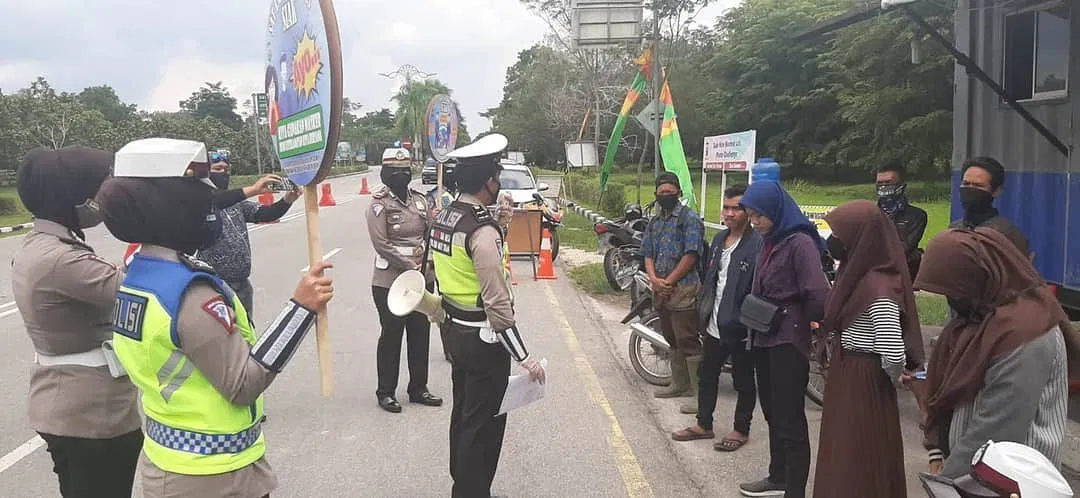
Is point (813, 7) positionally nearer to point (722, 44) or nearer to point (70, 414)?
point (722, 44)

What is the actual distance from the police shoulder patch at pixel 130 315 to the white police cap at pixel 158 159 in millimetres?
327

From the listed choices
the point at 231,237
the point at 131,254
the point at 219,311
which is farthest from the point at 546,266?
the point at 219,311

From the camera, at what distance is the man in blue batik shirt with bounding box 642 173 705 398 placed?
553cm

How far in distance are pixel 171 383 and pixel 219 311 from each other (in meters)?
0.23

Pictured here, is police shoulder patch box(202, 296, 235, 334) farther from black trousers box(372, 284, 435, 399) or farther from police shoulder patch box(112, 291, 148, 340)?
black trousers box(372, 284, 435, 399)

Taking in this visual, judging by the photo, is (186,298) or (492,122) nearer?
(186,298)

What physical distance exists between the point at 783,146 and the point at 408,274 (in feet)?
131

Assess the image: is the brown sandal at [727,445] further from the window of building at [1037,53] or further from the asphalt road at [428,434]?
the window of building at [1037,53]

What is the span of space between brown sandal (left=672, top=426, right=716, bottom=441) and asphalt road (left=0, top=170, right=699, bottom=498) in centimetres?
10

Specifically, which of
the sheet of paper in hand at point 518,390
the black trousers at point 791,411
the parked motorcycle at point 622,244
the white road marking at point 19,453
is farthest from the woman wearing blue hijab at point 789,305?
the parked motorcycle at point 622,244

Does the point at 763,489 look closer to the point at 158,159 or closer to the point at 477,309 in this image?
the point at 477,309

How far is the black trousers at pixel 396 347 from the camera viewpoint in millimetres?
5582

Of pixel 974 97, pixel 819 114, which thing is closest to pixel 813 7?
pixel 819 114

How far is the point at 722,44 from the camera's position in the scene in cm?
4581
